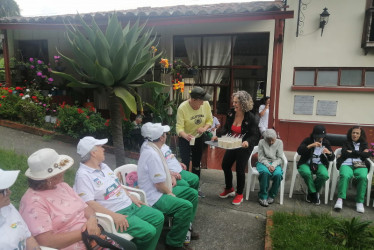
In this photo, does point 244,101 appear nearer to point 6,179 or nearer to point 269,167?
point 269,167

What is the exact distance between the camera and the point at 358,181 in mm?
4086

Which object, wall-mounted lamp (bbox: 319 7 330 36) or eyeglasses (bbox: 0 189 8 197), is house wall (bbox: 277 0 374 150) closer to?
wall-mounted lamp (bbox: 319 7 330 36)

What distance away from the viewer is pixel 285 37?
7363 millimetres

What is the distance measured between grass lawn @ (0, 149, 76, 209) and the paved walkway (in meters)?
0.67

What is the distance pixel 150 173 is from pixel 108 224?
2.35 ft

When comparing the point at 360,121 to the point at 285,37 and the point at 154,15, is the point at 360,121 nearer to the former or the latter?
the point at 285,37

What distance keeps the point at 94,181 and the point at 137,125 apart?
13.0ft

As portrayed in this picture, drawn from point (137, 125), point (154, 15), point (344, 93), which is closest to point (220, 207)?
point (137, 125)

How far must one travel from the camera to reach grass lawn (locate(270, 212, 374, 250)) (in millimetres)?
2889

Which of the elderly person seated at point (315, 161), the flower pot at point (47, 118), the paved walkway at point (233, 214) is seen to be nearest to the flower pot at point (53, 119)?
the flower pot at point (47, 118)

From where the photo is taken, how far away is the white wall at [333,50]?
699 cm

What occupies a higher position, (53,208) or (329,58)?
(329,58)

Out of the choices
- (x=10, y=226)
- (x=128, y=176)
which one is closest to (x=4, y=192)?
(x=10, y=226)

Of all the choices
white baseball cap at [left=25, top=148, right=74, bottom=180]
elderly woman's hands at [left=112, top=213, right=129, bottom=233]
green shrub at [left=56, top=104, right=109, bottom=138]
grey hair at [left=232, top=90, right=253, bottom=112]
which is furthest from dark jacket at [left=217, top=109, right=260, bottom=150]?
green shrub at [left=56, top=104, right=109, bottom=138]
